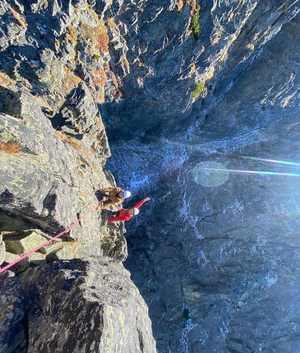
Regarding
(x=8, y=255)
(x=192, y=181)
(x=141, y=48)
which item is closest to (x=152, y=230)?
(x=192, y=181)

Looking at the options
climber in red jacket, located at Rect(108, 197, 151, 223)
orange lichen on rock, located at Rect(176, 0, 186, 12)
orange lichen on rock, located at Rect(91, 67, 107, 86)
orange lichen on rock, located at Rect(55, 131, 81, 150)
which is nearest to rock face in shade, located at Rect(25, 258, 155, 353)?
climber in red jacket, located at Rect(108, 197, 151, 223)

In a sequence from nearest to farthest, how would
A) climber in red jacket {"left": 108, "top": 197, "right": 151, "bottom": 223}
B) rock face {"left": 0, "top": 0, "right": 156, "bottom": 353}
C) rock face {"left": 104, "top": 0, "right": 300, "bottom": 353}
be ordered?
rock face {"left": 0, "top": 0, "right": 156, "bottom": 353}
climber in red jacket {"left": 108, "top": 197, "right": 151, "bottom": 223}
rock face {"left": 104, "top": 0, "right": 300, "bottom": 353}

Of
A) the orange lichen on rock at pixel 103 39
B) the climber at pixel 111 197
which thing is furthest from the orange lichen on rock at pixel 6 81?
the climber at pixel 111 197

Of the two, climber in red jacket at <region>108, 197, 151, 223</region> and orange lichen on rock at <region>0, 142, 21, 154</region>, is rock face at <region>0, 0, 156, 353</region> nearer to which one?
orange lichen on rock at <region>0, 142, 21, 154</region>

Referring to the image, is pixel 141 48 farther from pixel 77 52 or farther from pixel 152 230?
pixel 152 230

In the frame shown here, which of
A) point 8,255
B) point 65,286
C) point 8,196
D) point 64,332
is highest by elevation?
point 8,196

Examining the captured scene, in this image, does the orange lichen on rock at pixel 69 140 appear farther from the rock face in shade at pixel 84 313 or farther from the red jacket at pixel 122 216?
the rock face in shade at pixel 84 313

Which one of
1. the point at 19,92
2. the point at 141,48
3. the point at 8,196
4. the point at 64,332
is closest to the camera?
the point at 64,332
